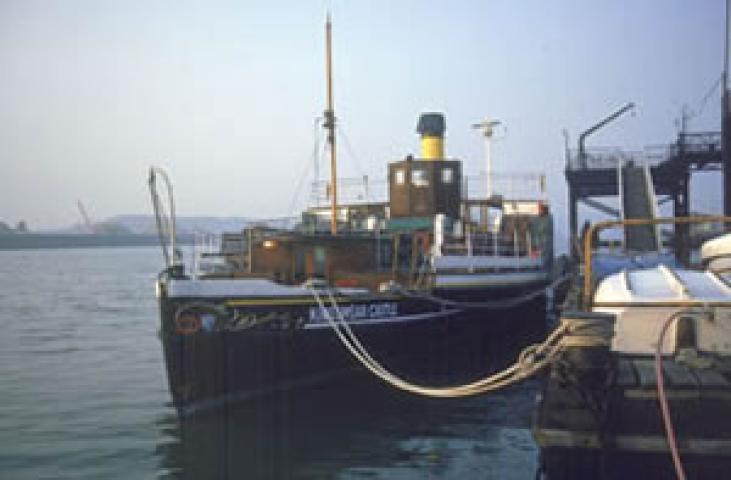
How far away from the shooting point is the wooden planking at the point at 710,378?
5.93 m

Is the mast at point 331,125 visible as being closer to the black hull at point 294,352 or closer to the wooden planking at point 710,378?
the black hull at point 294,352

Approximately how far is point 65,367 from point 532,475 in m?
14.1

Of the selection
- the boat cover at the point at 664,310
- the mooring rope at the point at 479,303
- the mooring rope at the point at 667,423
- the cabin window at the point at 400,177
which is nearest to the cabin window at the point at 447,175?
the cabin window at the point at 400,177

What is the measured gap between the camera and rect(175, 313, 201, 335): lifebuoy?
453 inches

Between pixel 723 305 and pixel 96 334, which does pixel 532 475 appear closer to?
pixel 723 305

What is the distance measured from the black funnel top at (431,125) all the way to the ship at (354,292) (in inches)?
2.4

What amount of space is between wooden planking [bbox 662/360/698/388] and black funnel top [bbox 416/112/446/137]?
15.7m

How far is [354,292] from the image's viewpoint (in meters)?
13.4

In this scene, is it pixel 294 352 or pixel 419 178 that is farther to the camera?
pixel 419 178

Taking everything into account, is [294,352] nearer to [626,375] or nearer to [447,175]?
[626,375]

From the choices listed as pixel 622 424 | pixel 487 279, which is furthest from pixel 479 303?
pixel 622 424

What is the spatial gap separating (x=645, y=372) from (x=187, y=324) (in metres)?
7.56

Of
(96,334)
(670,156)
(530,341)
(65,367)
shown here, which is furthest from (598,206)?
(65,367)

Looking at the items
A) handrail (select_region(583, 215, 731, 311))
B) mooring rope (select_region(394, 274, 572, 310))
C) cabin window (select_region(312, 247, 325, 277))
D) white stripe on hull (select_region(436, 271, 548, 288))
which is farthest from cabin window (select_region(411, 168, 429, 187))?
handrail (select_region(583, 215, 731, 311))
